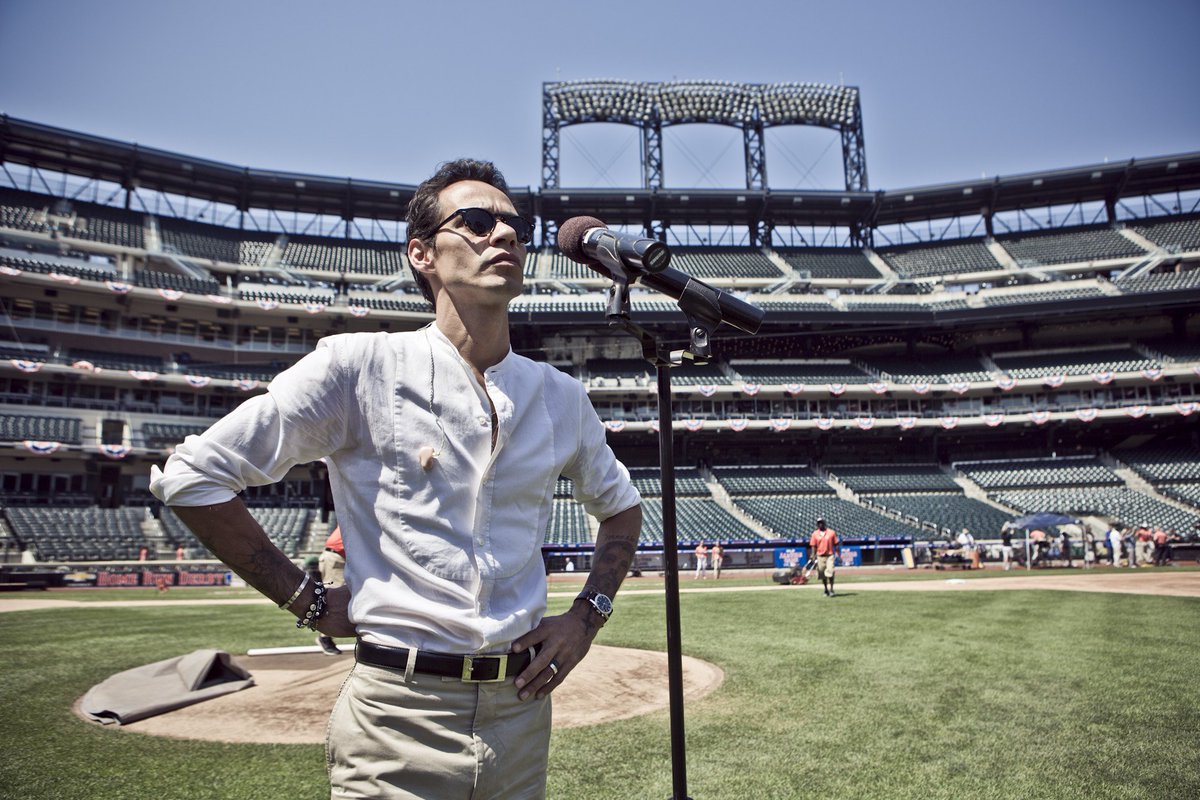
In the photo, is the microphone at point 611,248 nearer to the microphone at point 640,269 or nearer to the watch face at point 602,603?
the microphone at point 640,269

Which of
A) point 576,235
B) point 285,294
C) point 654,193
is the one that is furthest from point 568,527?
point 576,235

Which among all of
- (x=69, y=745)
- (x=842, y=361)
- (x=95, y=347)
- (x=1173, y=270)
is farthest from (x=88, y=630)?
(x=1173, y=270)

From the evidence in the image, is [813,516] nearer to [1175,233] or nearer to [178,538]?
[178,538]

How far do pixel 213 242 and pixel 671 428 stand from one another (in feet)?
181

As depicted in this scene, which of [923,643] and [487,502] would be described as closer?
[487,502]

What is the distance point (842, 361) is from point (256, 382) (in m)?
37.0

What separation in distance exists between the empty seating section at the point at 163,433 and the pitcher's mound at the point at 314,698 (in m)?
35.4

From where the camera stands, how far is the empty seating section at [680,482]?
43.4m

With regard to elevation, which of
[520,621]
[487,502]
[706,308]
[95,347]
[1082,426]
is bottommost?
[520,621]

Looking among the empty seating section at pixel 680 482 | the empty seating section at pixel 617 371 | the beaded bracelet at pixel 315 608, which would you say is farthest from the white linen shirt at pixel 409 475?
the empty seating section at pixel 617 371

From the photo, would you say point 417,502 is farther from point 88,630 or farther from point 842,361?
point 842,361

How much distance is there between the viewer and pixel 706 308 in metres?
3.26

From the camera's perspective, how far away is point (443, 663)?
7.34 feet

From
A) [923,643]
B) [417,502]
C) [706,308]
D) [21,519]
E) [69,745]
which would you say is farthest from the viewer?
[21,519]
